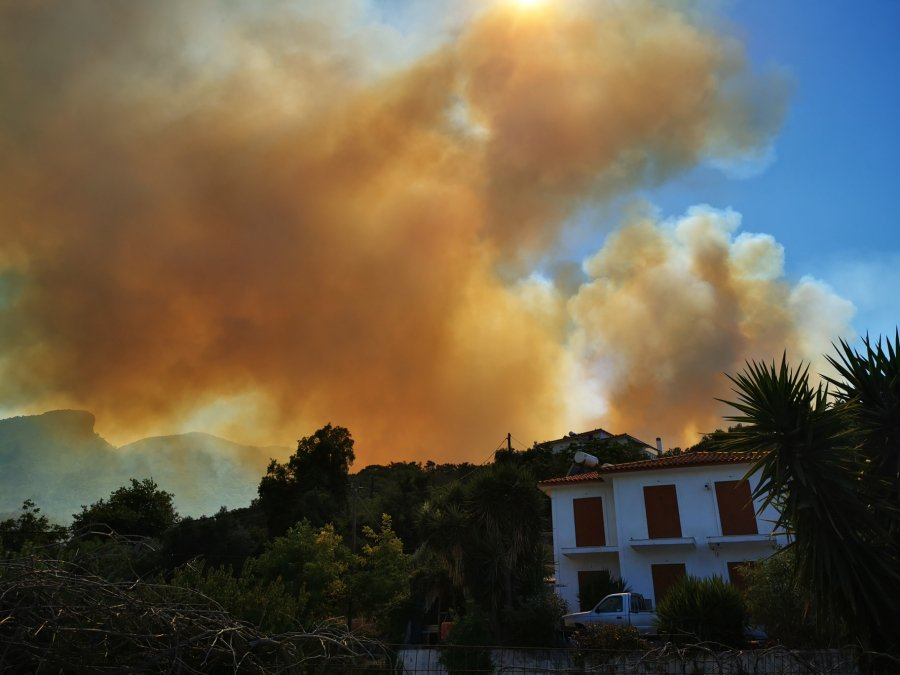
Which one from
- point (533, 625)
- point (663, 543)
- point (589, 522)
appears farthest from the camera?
point (589, 522)

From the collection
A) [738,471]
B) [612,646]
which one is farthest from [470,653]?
[738,471]

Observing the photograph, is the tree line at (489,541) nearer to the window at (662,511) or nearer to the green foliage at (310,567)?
the green foliage at (310,567)

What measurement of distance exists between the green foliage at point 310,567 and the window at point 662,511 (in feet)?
45.6

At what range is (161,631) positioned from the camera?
5.34 m

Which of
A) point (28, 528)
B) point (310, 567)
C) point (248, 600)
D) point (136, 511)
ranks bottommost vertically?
point (248, 600)

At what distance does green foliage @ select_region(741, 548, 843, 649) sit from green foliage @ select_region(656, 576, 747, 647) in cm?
41

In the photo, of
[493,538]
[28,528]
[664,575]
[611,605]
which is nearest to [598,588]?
[664,575]

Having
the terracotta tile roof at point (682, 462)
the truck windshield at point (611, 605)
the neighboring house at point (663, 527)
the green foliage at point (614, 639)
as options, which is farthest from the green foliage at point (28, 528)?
the green foliage at point (614, 639)

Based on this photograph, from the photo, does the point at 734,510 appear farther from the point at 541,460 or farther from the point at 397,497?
the point at 397,497

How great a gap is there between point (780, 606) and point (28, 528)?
4405 centimetres

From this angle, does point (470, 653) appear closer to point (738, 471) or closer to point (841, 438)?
point (841, 438)

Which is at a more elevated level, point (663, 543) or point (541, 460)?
point (541, 460)

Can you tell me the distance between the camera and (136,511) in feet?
147

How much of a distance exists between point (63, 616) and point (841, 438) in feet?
36.3
